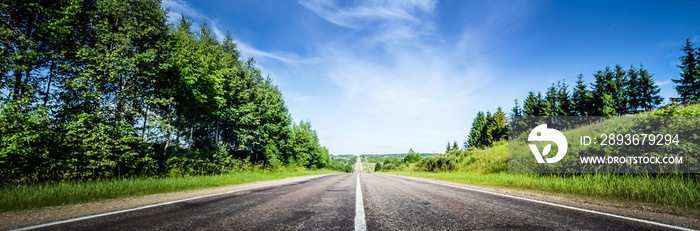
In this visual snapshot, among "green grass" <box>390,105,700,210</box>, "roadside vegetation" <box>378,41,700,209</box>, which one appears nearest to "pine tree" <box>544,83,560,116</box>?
"roadside vegetation" <box>378,41,700,209</box>

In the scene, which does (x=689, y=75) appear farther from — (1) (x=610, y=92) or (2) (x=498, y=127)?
(2) (x=498, y=127)

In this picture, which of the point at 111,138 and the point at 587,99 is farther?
the point at 587,99

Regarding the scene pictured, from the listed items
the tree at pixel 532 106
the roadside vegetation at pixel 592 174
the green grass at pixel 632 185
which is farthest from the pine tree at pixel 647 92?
the green grass at pixel 632 185

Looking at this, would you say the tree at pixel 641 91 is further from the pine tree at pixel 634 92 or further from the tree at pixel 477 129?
the tree at pixel 477 129

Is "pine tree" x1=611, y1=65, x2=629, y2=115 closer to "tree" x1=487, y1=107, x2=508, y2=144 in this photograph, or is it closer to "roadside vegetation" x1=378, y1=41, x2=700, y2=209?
"roadside vegetation" x1=378, y1=41, x2=700, y2=209

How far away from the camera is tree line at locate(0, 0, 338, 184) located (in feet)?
29.3

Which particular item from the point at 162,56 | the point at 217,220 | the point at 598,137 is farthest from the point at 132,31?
the point at 598,137

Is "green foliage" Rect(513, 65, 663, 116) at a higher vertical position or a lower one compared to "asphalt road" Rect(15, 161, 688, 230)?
higher

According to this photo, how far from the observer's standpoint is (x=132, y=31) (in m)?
13.6

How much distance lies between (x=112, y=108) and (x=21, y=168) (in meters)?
4.94

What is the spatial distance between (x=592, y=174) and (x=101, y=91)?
23.0 metres

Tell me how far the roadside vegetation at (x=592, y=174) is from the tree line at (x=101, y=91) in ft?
60.6

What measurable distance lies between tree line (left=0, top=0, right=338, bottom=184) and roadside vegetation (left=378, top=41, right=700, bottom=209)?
18474 millimetres

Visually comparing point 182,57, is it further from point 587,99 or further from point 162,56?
point 587,99
